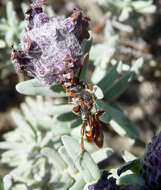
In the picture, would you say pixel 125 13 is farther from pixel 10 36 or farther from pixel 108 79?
pixel 10 36

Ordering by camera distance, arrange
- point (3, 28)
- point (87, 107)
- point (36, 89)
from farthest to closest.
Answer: point (3, 28) → point (36, 89) → point (87, 107)

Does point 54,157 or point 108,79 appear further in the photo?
point 108,79

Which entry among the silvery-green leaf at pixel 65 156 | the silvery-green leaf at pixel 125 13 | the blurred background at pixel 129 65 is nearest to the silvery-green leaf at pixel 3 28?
the blurred background at pixel 129 65

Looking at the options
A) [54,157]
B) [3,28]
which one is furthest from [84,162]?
[3,28]

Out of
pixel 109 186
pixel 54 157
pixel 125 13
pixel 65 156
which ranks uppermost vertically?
pixel 125 13

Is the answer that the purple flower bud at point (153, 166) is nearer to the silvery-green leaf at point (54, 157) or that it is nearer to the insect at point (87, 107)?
the insect at point (87, 107)

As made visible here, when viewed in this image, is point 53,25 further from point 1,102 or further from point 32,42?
point 1,102

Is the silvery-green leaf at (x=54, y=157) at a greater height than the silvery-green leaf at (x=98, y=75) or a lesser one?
lesser
